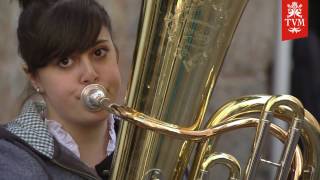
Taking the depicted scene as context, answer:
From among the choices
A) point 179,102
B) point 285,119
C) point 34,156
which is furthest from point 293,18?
point 34,156

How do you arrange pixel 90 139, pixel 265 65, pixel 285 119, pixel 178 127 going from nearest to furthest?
pixel 178 127 < pixel 285 119 < pixel 90 139 < pixel 265 65

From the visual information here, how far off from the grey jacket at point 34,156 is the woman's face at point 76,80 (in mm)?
61

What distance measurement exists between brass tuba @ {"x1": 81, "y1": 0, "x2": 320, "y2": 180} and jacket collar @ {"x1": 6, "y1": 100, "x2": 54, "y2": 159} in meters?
0.14

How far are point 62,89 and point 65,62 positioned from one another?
0.23 ft

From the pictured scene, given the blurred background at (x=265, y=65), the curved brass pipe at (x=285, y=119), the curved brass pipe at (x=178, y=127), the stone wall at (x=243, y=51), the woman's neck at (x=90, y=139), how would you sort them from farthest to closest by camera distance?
the blurred background at (x=265, y=65), the stone wall at (x=243, y=51), the woman's neck at (x=90, y=139), the curved brass pipe at (x=285, y=119), the curved brass pipe at (x=178, y=127)

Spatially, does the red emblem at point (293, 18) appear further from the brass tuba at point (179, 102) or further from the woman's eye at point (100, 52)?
the woman's eye at point (100, 52)

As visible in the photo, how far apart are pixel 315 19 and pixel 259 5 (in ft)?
1.72

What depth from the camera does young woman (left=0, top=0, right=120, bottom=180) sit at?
1834 millimetres

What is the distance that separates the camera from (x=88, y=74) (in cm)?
185

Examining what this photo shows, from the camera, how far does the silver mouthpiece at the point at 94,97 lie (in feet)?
5.83

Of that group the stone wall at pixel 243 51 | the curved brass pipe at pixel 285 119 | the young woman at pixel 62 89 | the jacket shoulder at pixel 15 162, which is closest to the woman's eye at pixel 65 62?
the young woman at pixel 62 89

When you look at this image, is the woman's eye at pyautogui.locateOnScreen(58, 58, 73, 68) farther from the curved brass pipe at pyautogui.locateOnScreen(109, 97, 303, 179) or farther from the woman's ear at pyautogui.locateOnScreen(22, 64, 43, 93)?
the curved brass pipe at pyautogui.locateOnScreen(109, 97, 303, 179)

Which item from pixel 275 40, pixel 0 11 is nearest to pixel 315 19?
pixel 275 40

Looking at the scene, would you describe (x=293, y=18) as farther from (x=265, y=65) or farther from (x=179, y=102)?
(x=265, y=65)
